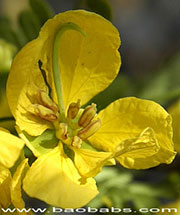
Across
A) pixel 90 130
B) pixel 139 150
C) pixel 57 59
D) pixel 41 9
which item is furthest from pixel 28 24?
pixel 139 150

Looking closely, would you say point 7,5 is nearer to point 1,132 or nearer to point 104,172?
point 104,172

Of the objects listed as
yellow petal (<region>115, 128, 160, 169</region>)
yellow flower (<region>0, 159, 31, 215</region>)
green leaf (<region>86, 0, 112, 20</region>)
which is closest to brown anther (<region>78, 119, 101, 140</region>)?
yellow petal (<region>115, 128, 160, 169</region>)

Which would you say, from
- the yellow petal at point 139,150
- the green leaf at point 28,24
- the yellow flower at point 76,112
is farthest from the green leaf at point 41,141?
the green leaf at point 28,24

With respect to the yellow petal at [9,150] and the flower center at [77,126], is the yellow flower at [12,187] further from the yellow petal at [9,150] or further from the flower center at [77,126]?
the flower center at [77,126]

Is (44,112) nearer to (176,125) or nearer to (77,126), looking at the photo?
(77,126)

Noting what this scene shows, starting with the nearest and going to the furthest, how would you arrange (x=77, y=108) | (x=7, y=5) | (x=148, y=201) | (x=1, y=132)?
(x=1, y=132) < (x=77, y=108) < (x=148, y=201) < (x=7, y=5)

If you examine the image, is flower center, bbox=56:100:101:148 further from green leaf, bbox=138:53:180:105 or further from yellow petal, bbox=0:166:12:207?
green leaf, bbox=138:53:180:105

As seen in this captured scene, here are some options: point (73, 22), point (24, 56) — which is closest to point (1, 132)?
point (24, 56)

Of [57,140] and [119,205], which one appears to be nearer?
[57,140]
